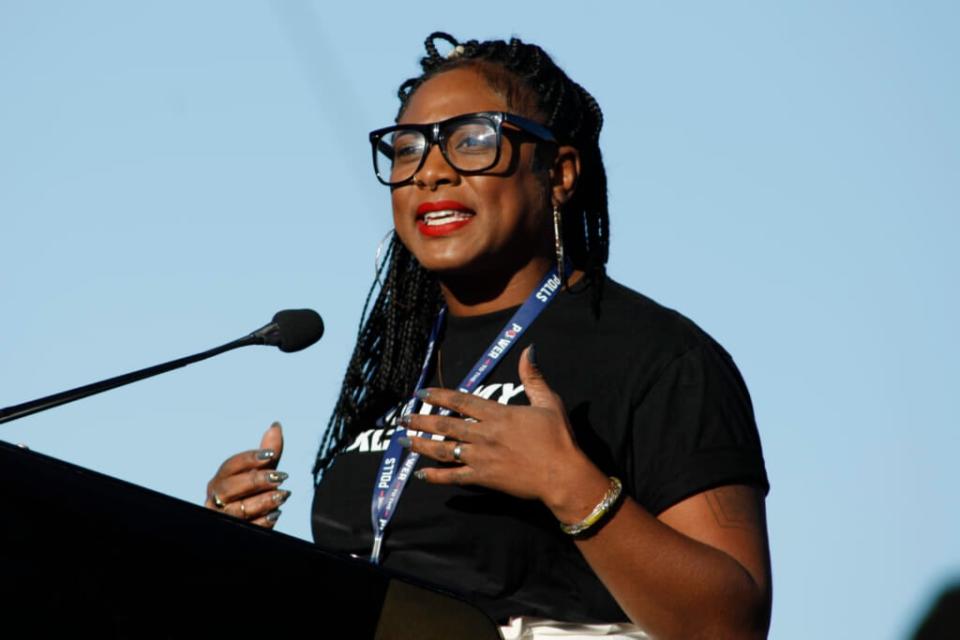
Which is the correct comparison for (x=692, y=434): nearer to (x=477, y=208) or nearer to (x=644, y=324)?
(x=644, y=324)

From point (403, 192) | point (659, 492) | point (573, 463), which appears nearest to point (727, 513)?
point (659, 492)

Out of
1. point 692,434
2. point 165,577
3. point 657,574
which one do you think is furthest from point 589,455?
point 165,577

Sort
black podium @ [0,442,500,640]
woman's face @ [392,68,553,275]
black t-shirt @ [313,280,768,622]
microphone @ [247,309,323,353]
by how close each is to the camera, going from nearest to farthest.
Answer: black podium @ [0,442,500,640], black t-shirt @ [313,280,768,622], microphone @ [247,309,323,353], woman's face @ [392,68,553,275]

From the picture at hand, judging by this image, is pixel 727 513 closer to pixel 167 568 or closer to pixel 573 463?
pixel 573 463

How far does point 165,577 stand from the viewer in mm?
2104

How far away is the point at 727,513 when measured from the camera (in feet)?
10.1

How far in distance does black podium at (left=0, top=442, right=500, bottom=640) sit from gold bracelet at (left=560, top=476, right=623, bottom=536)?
2.04 ft

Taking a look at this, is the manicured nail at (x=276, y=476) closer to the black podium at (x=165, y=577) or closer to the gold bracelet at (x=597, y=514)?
the gold bracelet at (x=597, y=514)

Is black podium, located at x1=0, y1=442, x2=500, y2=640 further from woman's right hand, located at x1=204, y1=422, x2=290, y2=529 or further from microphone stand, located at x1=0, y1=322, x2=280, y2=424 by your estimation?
woman's right hand, located at x1=204, y1=422, x2=290, y2=529

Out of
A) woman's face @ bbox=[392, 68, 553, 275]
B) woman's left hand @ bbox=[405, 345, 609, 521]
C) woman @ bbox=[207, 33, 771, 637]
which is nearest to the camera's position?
woman's left hand @ bbox=[405, 345, 609, 521]

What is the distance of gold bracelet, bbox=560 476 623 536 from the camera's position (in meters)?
2.87

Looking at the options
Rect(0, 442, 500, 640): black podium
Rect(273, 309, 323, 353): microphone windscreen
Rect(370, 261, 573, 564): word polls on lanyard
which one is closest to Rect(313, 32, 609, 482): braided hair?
Rect(370, 261, 573, 564): word polls on lanyard

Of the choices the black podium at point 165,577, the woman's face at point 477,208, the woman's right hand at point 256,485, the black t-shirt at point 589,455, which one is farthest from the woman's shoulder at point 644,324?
the black podium at point 165,577

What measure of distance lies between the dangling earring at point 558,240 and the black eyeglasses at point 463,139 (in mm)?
179
